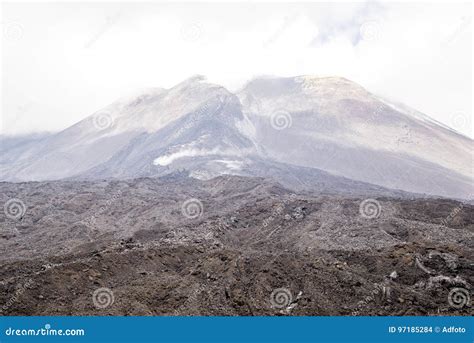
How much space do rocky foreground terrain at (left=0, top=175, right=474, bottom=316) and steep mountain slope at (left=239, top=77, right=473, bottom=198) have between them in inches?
2670

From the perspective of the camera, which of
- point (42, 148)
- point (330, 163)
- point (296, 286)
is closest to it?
point (296, 286)

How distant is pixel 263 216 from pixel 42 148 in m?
134

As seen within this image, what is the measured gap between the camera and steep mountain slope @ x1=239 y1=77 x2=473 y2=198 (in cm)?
10550

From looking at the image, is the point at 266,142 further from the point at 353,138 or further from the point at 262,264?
the point at 262,264

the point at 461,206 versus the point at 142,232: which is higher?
the point at 142,232

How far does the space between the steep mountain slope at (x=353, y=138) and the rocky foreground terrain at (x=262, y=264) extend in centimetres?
6782

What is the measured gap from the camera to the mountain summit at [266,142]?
320 feet

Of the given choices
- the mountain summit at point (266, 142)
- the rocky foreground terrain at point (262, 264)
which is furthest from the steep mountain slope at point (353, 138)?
the rocky foreground terrain at point (262, 264)

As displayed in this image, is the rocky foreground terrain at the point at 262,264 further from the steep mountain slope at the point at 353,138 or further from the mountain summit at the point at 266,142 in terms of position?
the steep mountain slope at the point at 353,138

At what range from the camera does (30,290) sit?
18094mm

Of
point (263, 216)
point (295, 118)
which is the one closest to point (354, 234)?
point (263, 216)

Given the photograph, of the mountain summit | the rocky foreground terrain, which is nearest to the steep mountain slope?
the mountain summit

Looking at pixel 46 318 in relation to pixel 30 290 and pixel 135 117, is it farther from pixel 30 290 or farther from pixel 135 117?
pixel 135 117

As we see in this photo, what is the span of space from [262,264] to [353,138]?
106595 millimetres
